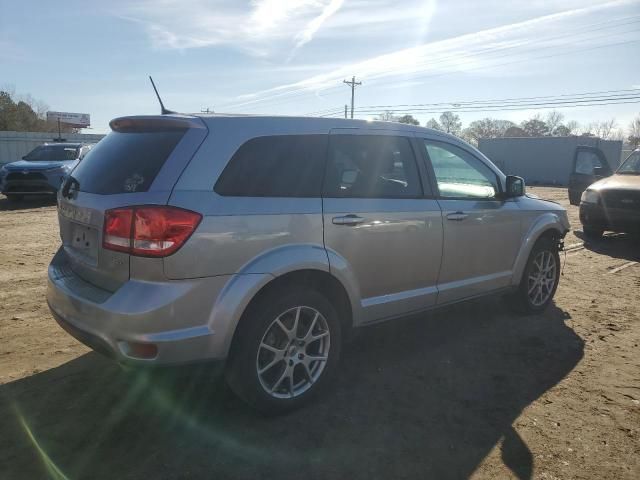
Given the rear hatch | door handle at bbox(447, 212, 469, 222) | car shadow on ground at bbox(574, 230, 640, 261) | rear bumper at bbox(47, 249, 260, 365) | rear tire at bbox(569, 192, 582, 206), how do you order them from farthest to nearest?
rear tire at bbox(569, 192, 582, 206)
car shadow on ground at bbox(574, 230, 640, 261)
door handle at bbox(447, 212, 469, 222)
the rear hatch
rear bumper at bbox(47, 249, 260, 365)

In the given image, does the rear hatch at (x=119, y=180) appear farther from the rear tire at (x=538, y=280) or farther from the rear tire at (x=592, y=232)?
the rear tire at (x=592, y=232)

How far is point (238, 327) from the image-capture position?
2875 millimetres

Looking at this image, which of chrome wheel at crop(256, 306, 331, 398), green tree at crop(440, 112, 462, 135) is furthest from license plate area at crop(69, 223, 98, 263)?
green tree at crop(440, 112, 462, 135)

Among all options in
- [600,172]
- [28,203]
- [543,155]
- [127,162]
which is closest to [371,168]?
[127,162]

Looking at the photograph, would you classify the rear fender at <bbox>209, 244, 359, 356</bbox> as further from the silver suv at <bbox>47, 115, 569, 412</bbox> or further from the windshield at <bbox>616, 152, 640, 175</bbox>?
the windshield at <bbox>616, 152, 640, 175</bbox>

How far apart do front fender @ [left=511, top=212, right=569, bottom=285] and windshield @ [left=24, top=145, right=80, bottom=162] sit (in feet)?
45.0

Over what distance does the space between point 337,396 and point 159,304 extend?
4.85ft

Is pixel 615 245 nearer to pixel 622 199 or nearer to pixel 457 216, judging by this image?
pixel 622 199

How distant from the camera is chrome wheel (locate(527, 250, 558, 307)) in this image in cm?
506

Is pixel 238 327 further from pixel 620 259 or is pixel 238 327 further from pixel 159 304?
pixel 620 259

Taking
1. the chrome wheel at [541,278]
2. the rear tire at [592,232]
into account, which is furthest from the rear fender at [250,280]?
the rear tire at [592,232]

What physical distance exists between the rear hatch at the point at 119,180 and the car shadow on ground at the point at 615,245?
7581mm

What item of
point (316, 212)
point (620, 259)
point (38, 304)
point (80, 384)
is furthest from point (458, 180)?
point (620, 259)

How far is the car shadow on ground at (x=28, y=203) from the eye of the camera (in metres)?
13.6
